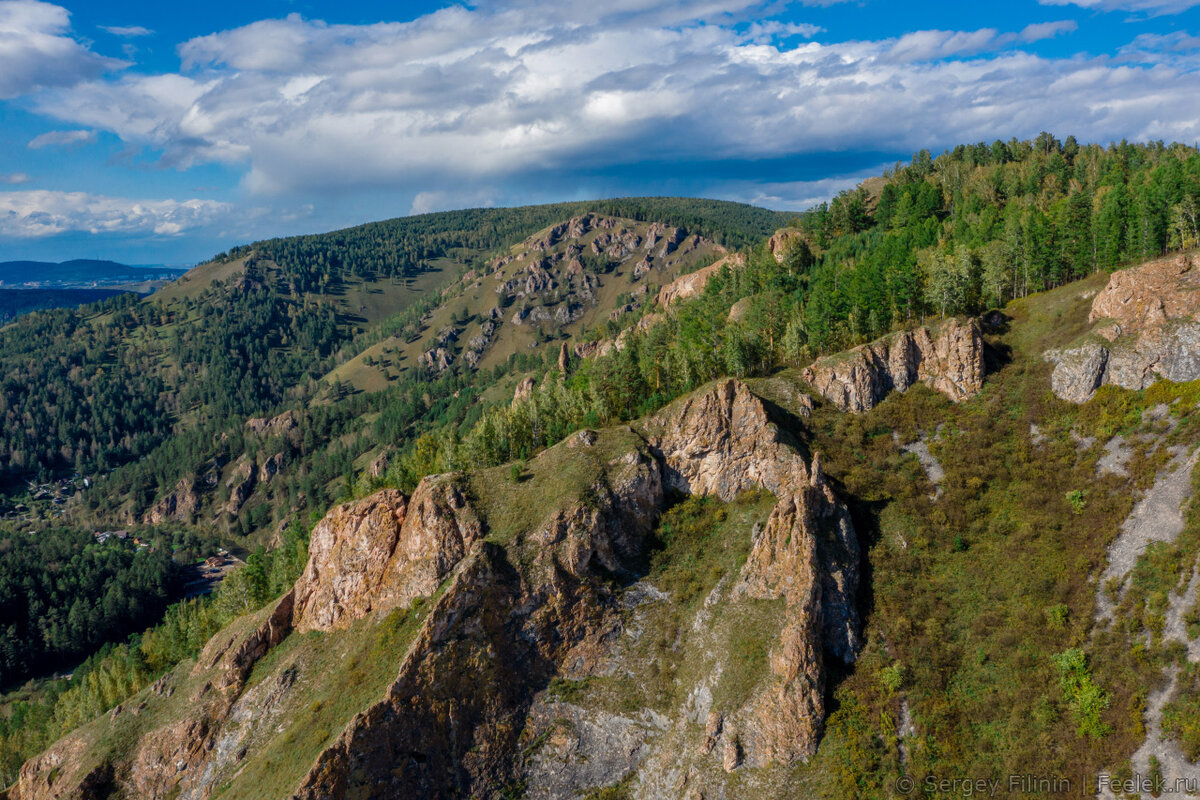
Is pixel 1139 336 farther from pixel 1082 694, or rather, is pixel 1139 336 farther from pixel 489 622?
pixel 489 622

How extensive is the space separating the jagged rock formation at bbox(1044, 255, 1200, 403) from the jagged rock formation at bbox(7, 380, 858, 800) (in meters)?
39.4

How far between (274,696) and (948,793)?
7026cm

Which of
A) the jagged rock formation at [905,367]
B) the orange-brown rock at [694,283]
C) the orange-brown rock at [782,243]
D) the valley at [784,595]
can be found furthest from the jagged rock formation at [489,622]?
the orange-brown rock at [694,283]

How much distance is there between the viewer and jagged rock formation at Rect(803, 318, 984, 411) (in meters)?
89.3

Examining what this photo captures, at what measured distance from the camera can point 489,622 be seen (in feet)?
222

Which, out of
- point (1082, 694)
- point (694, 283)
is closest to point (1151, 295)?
point (1082, 694)

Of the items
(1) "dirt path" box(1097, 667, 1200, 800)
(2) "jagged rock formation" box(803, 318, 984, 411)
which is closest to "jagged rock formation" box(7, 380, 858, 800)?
(2) "jagged rock formation" box(803, 318, 984, 411)

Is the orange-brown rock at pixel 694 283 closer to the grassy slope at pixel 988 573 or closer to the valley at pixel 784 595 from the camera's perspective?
the valley at pixel 784 595

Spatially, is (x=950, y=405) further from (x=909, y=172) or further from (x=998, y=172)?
(x=909, y=172)

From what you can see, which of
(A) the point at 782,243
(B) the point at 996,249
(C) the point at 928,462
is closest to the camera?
(C) the point at 928,462

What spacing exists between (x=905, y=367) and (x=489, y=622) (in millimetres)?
69712

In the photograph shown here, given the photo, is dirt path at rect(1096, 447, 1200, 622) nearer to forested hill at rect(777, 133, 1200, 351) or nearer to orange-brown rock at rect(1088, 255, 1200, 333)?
orange-brown rock at rect(1088, 255, 1200, 333)

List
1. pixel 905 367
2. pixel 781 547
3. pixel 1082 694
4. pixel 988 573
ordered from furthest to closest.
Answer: pixel 905 367 → pixel 781 547 → pixel 988 573 → pixel 1082 694

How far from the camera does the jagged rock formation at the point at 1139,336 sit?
75.8m
